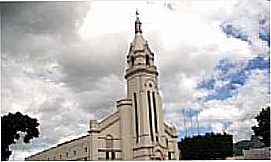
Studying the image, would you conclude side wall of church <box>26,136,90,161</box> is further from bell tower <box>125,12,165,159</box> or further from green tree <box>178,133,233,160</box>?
green tree <box>178,133,233,160</box>

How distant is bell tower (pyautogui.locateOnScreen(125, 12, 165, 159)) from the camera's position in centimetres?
945

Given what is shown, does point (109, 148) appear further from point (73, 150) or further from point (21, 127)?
point (21, 127)

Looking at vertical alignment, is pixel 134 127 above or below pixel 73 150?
above

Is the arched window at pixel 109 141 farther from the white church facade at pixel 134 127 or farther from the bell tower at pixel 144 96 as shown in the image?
the bell tower at pixel 144 96

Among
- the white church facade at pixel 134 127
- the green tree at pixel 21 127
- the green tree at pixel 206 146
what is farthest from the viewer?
the green tree at pixel 206 146

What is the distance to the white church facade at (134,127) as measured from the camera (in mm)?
9391

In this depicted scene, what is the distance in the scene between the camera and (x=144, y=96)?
31.7ft

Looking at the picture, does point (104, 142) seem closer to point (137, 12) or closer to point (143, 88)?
point (143, 88)

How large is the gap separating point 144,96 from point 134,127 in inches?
28.0

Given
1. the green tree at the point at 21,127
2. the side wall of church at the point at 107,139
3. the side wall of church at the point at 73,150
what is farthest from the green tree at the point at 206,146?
the green tree at the point at 21,127

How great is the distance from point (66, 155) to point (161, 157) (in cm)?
207

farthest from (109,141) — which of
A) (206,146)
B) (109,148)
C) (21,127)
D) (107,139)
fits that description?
(21,127)

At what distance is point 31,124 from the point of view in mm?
6375

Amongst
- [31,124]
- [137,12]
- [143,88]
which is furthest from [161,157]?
[137,12]
